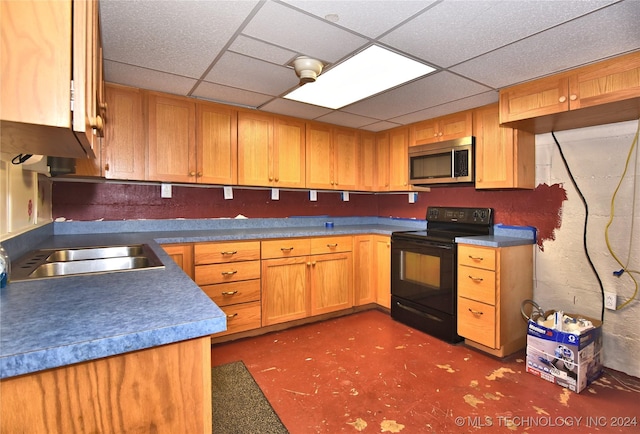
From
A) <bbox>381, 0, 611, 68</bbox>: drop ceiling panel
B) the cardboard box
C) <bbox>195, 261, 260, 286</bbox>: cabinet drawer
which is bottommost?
the cardboard box

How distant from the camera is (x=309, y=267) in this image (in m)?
3.22

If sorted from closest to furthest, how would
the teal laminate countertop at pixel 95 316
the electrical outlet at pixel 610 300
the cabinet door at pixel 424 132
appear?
1. the teal laminate countertop at pixel 95 316
2. the electrical outlet at pixel 610 300
3. the cabinet door at pixel 424 132

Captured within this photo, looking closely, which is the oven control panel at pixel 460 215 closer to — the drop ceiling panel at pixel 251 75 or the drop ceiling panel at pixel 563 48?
the drop ceiling panel at pixel 563 48

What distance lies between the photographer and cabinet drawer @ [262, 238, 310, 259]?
2967 mm

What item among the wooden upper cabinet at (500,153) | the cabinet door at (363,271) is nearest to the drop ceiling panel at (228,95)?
the cabinet door at (363,271)

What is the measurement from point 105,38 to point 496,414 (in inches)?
121

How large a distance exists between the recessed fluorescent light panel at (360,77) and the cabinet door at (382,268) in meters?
1.50

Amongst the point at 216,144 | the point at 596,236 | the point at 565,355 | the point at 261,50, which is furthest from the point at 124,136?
the point at 596,236

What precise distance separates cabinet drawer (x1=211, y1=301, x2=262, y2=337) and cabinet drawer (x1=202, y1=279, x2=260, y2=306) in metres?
0.04

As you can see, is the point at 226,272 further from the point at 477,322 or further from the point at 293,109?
the point at 477,322

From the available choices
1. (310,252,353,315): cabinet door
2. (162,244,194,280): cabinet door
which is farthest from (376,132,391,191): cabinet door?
(162,244,194,280): cabinet door

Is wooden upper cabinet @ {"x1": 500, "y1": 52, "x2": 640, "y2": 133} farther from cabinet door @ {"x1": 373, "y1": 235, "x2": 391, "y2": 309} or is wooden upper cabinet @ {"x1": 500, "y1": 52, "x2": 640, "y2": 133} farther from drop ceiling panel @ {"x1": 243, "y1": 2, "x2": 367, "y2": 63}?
cabinet door @ {"x1": 373, "y1": 235, "x2": 391, "y2": 309}

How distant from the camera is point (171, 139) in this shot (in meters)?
2.79

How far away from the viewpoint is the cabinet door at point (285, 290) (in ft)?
9.75
